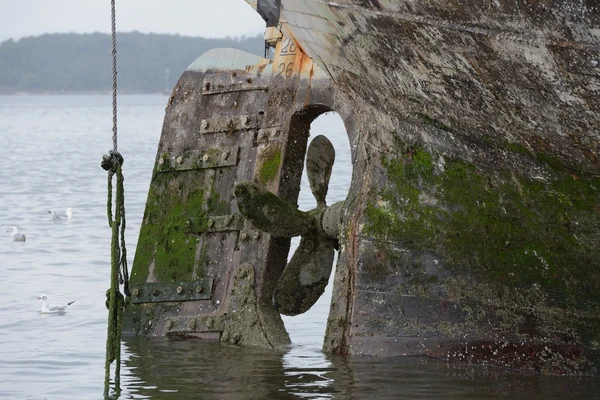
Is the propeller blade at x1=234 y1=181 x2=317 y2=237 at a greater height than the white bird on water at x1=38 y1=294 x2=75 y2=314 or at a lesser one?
greater

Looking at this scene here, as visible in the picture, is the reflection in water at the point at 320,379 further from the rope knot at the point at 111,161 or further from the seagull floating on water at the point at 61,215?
the seagull floating on water at the point at 61,215

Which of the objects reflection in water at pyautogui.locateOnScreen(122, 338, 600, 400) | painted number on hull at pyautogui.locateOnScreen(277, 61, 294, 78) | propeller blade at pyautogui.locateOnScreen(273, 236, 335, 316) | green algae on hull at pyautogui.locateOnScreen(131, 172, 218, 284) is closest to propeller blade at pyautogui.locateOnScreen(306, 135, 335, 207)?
propeller blade at pyautogui.locateOnScreen(273, 236, 335, 316)

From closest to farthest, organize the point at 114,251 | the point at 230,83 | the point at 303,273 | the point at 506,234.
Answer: the point at 114,251 → the point at 506,234 → the point at 303,273 → the point at 230,83

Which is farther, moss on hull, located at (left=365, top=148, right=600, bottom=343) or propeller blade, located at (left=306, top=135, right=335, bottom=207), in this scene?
propeller blade, located at (left=306, top=135, right=335, bottom=207)

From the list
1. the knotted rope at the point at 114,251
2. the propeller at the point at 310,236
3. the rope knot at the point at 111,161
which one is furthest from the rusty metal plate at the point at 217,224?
the rope knot at the point at 111,161

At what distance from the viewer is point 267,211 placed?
26.8 feet

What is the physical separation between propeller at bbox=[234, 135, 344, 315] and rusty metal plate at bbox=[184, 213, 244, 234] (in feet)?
1.68

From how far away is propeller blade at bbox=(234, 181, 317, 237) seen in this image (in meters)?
8.12

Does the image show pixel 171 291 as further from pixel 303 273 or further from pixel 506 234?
pixel 506 234

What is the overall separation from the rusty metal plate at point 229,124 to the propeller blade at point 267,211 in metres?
0.87

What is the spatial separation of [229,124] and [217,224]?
2.26ft

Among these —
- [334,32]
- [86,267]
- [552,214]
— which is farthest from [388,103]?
[86,267]

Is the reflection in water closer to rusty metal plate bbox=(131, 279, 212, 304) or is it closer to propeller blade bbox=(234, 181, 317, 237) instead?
rusty metal plate bbox=(131, 279, 212, 304)

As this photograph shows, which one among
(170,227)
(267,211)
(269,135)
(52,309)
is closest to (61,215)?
(52,309)
